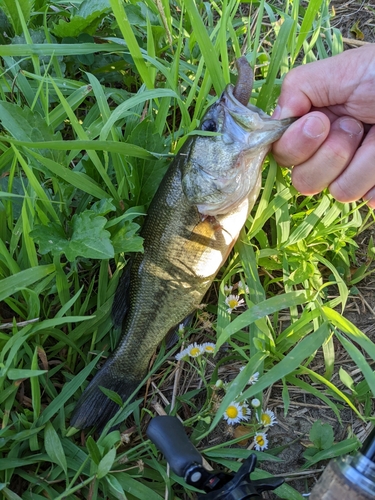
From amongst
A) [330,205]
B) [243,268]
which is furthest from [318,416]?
[330,205]

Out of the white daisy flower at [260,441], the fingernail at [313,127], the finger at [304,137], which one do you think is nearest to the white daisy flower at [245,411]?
the white daisy flower at [260,441]

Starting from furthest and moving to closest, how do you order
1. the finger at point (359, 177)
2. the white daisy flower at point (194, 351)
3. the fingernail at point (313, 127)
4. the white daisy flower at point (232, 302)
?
the white daisy flower at point (232, 302) < the white daisy flower at point (194, 351) < the finger at point (359, 177) < the fingernail at point (313, 127)

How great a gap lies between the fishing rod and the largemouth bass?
0.81 meters

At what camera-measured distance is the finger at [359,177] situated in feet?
7.19

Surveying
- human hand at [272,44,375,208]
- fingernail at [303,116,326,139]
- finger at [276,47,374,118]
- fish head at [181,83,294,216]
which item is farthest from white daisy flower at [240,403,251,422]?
finger at [276,47,374,118]

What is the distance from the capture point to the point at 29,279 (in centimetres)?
220

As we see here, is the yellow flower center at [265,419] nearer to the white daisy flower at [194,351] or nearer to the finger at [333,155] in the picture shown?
the white daisy flower at [194,351]

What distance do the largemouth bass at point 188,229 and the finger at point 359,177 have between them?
0.42 m

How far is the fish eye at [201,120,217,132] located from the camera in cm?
220

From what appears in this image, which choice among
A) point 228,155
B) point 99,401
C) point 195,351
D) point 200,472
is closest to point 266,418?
point 195,351

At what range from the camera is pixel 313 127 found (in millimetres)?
2080

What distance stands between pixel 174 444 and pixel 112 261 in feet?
4.34

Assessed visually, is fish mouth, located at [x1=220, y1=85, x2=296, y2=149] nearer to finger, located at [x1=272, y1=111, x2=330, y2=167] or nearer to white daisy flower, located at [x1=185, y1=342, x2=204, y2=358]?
finger, located at [x1=272, y1=111, x2=330, y2=167]

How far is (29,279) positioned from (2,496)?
43.2 inches
